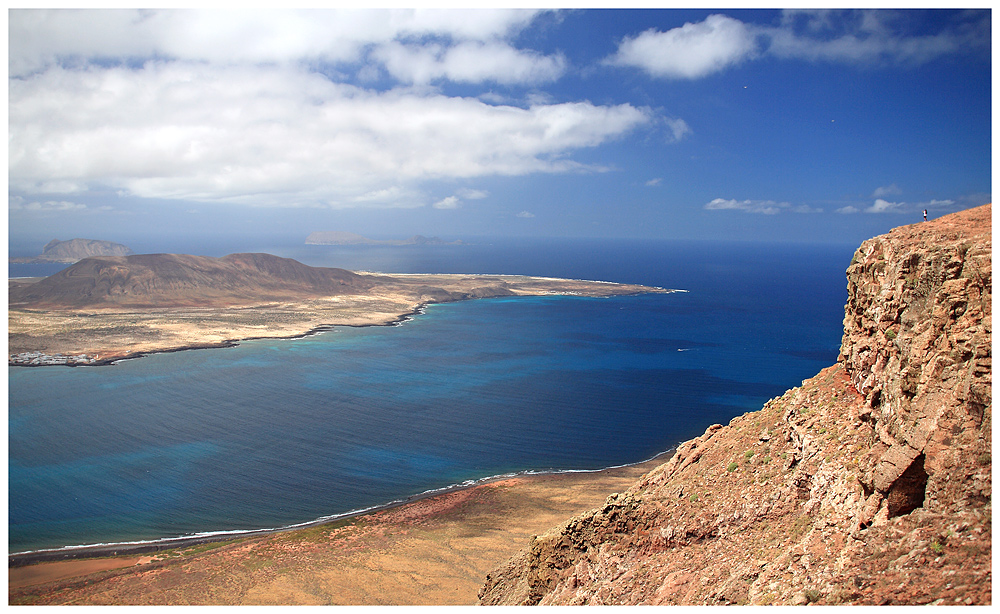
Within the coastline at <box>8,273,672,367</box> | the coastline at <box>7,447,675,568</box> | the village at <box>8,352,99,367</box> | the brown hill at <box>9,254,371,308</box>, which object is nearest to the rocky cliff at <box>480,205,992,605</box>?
the coastline at <box>7,447,675,568</box>

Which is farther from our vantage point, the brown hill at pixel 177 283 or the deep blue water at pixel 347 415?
the brown hill at pixel 177 283

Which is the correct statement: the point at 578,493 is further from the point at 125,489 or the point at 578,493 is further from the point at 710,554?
the point at 125,489

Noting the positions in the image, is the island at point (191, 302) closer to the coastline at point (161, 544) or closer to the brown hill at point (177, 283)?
the brown hill at point (177, 283)

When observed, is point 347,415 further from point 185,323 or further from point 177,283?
point 177,283

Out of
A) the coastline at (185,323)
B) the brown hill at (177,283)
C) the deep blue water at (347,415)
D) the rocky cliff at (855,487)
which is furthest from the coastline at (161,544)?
the brown hill at (177,283)

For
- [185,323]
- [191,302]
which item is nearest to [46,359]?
[185,323]
